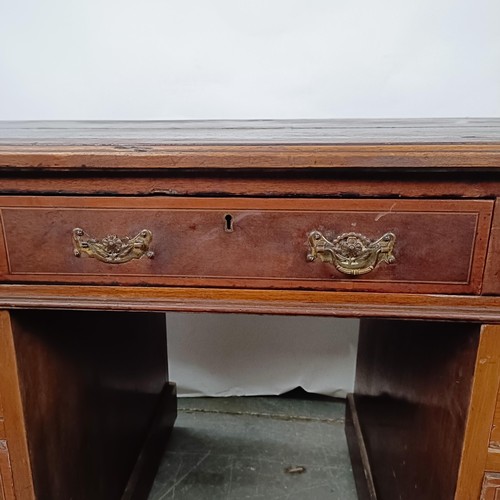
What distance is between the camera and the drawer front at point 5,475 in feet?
2.32

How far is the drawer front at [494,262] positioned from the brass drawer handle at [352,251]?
4.4 inches

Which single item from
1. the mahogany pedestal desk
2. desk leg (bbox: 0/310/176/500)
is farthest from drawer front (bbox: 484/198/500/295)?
desk leg (bbox: 0/310/176/500)

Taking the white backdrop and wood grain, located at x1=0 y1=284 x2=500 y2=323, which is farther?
the white backdrop

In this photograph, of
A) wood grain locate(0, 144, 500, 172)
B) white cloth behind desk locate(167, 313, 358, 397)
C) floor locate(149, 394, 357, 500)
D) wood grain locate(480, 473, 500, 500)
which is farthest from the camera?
white cloth behind desk locate(167, 313, 358, 397)

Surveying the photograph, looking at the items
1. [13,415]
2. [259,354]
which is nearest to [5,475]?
[13,415]

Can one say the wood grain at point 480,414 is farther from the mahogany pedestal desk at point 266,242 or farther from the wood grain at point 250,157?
the wood grain at point 250,157

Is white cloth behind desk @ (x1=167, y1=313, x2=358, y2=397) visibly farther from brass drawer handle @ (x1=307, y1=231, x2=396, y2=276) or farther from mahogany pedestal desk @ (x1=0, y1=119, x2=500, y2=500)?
brass drawer handle @ (x1=307, y1=231, x2=396, y2=276)

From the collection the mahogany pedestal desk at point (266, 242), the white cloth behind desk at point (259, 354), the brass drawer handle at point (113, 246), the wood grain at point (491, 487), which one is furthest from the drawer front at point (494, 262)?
the white cloth behind desk at point (259, 354)

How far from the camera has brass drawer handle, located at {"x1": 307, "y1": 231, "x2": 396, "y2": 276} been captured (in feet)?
1.89
